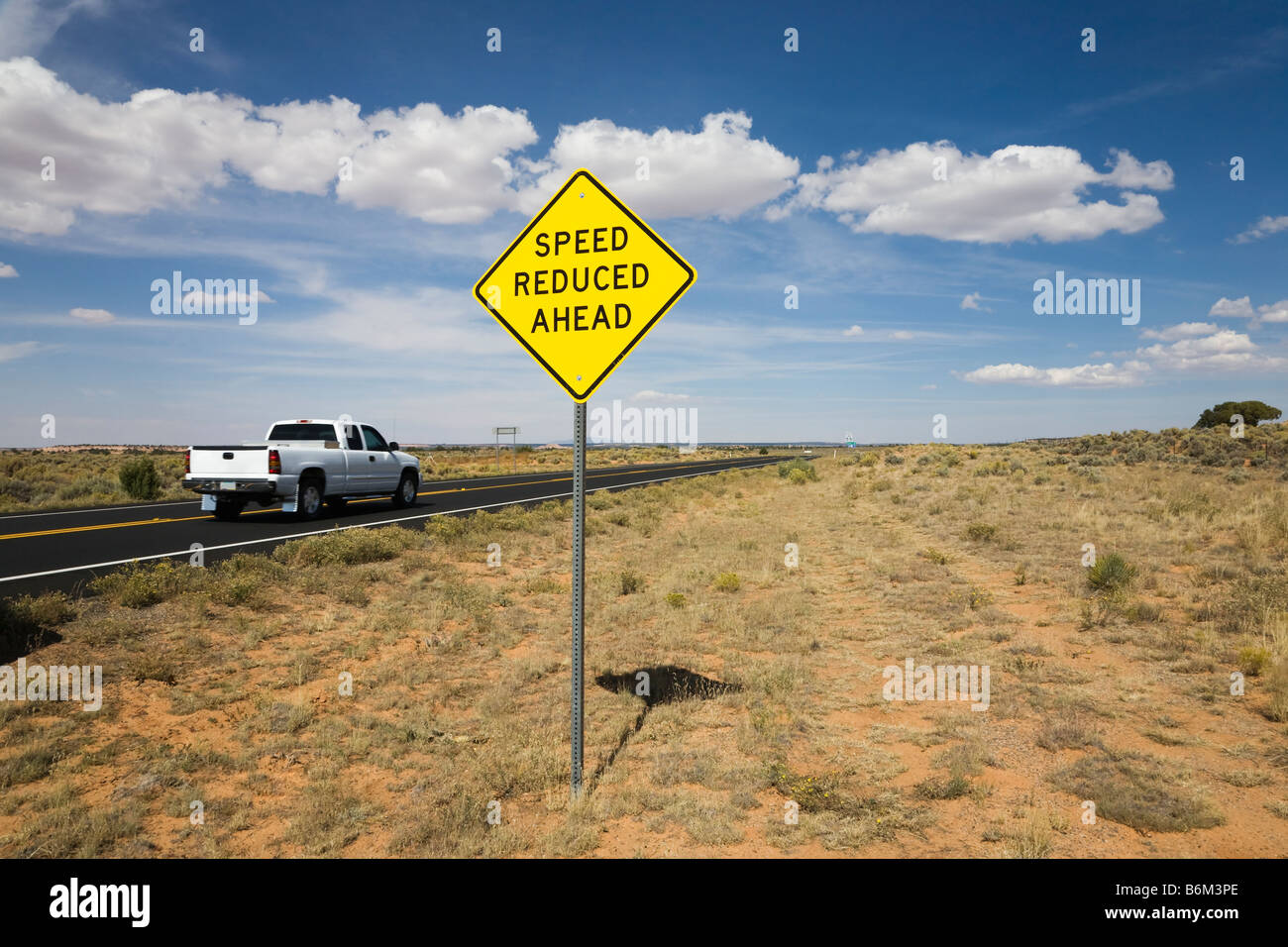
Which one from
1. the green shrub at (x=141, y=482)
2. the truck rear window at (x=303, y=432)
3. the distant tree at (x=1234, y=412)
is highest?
the distant tree at (x=1234, y=412)

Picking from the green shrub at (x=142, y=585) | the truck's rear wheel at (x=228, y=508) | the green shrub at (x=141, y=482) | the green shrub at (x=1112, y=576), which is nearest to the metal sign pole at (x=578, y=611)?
A: the green shrub at (x=142, y=585)

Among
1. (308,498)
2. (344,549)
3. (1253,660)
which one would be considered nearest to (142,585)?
(344,549)

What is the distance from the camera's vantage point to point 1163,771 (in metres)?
4.97

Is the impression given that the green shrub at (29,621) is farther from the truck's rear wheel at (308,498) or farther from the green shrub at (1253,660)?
the green shrub at (1253,660)

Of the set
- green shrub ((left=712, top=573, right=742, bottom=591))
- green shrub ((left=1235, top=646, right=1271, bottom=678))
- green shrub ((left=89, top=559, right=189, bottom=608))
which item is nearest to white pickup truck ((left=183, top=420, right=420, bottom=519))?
green shrub ((left=89, top=559, right=189, bottom=608))

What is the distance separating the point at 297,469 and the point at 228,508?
2.12 metres

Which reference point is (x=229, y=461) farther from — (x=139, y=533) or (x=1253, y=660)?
(x=1253, y=660)

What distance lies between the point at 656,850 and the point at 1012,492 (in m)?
23.1

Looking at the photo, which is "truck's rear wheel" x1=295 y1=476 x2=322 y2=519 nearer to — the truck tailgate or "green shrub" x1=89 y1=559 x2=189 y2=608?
the truck tailgate

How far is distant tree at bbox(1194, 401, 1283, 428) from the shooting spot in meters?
64.4

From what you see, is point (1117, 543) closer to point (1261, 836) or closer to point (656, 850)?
point (1261, 836)

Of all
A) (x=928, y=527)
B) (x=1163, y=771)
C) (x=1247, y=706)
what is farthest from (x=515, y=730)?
(x=928, y=527)

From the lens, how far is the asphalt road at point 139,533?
10039 mm
